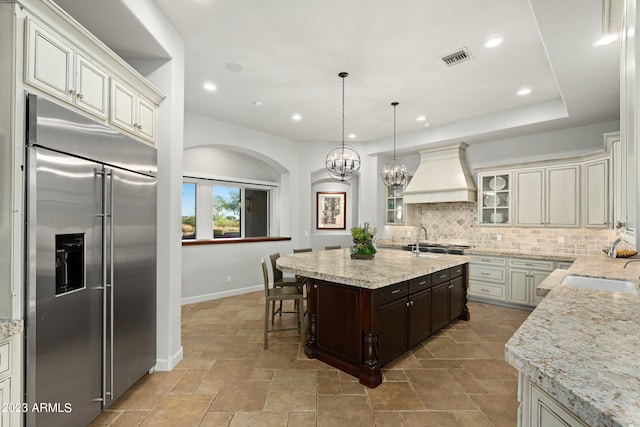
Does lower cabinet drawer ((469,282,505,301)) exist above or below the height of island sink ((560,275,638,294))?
below

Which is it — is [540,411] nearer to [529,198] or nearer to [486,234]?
[529,198]

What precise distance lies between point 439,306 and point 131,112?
356 cm

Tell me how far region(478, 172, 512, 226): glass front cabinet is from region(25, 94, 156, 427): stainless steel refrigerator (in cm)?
503

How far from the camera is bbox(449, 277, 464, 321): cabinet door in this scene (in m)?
3.61

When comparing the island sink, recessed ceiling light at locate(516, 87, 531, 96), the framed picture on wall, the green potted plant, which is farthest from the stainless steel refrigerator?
the framed picture on wall

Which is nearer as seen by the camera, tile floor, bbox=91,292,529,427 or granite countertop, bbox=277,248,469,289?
tile floor, bbox=91,292,529,427

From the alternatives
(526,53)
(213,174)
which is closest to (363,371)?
(526,53)

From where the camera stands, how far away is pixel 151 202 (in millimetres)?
2459

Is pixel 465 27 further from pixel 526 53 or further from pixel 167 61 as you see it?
pixel 167 61

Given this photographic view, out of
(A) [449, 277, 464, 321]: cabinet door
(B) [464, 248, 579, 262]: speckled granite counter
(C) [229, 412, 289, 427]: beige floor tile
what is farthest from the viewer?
(B) [464, 248, 579, 262]: speckled granite counter

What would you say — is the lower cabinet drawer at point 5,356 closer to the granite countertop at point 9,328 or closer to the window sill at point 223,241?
the granite countertop at point 9,328

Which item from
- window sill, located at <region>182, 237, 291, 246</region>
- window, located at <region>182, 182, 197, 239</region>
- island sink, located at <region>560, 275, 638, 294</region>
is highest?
window, located at <region>182, 182, 197, 239</region>

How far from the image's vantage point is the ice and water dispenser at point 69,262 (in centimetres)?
165

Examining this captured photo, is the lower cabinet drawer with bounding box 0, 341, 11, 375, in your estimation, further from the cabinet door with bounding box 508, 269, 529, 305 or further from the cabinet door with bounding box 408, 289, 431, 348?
the cabinet door with bounding box 508, 269, 529, 305
